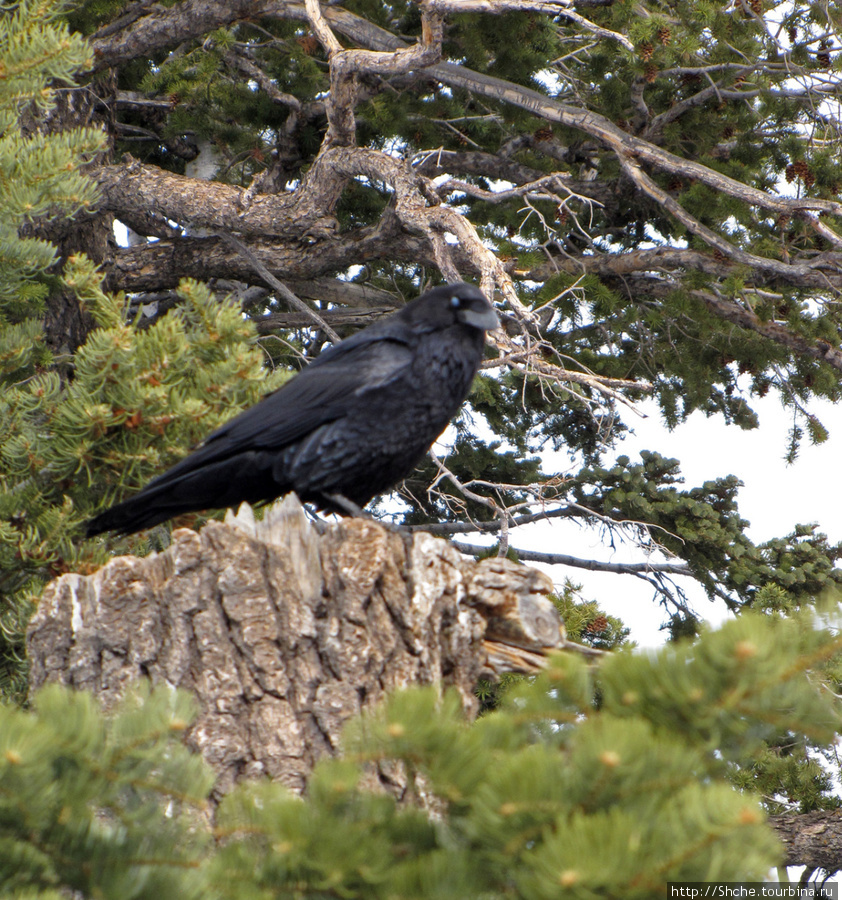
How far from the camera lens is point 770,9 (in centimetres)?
601

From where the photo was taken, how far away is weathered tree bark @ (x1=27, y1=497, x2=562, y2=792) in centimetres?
261

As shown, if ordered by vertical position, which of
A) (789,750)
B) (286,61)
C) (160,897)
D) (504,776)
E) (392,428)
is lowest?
(789,750)

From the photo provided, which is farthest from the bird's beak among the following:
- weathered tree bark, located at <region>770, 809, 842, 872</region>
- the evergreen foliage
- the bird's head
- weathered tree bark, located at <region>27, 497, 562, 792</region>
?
weathered tree bark, located at <region>770, 809, 842, 872</region>

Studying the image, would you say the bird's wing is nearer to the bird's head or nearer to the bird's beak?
the bird's head

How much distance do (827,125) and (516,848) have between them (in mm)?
6128

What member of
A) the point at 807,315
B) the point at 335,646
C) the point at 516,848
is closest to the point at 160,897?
the point at 516,848

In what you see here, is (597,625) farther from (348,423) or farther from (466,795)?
(466,795)

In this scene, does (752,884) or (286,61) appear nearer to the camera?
(752,884)

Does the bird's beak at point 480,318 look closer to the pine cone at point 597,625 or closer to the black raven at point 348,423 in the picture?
the black raven at point 348,423

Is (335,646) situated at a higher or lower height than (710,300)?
lower

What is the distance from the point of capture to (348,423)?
370cm

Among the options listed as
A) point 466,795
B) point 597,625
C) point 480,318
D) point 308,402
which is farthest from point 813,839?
point 466,795

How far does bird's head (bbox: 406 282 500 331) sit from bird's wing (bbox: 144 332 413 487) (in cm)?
16

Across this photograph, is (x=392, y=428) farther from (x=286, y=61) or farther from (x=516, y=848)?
(x=286, y=61)
